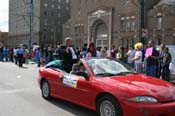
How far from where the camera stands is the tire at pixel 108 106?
22.7 ft

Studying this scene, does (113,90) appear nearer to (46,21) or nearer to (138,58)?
(138,58)

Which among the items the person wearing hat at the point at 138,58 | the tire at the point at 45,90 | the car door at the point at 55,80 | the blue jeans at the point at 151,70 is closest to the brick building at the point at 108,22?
the person wearing hat at the point at 138,58

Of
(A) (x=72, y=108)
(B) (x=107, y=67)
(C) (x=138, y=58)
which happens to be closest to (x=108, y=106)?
(B) (x=107, y=67)

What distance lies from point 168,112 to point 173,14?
43038 mm

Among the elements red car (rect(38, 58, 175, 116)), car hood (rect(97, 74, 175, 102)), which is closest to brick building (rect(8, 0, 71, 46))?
red car (rect(38, 58, 175, 116))

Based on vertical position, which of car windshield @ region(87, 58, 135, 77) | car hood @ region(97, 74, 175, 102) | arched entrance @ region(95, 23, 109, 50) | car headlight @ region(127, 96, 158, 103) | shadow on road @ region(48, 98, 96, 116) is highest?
arched entrance @ region(95, 23, 109, 50)

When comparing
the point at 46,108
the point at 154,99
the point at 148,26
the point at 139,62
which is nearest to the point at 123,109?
the point at 154,99

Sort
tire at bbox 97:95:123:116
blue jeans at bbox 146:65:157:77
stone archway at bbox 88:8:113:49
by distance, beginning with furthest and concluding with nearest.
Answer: stone archway at bbox 88:8:113:49
blue jeans at bbox 146:65:157:77
tire at bbox 97:95:123:116

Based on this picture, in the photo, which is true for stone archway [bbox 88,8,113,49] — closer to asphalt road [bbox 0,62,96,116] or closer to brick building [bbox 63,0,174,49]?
brick building [bbox 63,0,174,49]

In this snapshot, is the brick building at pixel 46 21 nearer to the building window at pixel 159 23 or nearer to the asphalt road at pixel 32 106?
the building window at pixel 159 23

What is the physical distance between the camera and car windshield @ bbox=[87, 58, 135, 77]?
804cm

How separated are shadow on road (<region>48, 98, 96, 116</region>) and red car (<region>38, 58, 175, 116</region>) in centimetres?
27

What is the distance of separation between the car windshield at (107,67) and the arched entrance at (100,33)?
173ft

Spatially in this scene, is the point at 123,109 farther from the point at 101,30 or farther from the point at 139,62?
the point at 101,30
